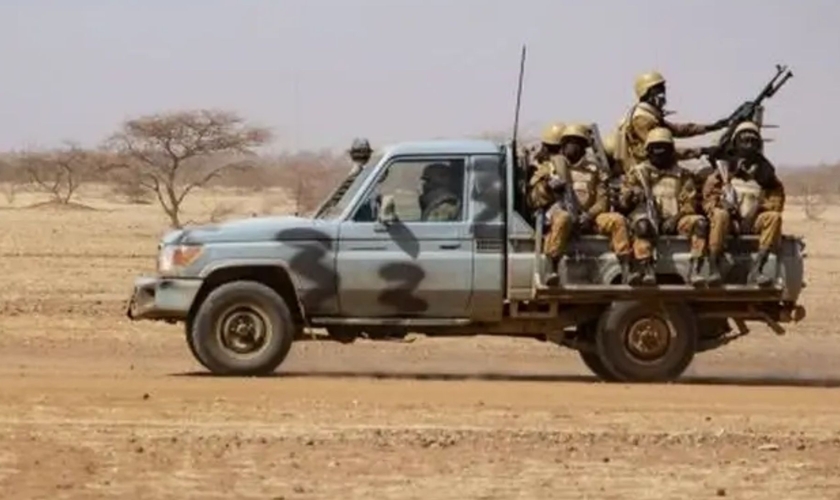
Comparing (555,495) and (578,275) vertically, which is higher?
(578,275)

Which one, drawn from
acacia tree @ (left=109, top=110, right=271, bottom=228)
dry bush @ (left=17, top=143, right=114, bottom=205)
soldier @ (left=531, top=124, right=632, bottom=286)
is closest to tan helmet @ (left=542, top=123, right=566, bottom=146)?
soldier @ (left=531, top=124, right=632, bottom=286)

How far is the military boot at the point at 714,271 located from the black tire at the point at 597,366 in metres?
1.13

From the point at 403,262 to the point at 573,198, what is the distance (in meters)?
1.38

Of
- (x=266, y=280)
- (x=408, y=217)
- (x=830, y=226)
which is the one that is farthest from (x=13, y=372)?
(x=830, y=226)

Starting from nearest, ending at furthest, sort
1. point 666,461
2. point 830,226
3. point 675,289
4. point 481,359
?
1. point 666,461
2. point 675,289
3. point 481,359
4. point 830,226

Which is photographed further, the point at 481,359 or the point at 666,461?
the point at 481,359

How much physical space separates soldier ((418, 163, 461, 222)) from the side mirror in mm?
250

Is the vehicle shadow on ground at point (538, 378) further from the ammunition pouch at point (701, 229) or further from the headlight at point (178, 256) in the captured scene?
the ammunition pouch at point (701, 229)

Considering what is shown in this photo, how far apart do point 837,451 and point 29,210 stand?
52.6 metres

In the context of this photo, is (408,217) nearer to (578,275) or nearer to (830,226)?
(578,275)

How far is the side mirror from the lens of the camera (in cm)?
1546

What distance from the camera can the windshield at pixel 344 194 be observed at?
51.5 ft

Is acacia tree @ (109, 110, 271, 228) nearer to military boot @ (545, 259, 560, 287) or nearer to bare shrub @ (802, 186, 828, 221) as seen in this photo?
bare shrub @ (802, 186, 828, 221)

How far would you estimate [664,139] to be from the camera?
15.5 m
